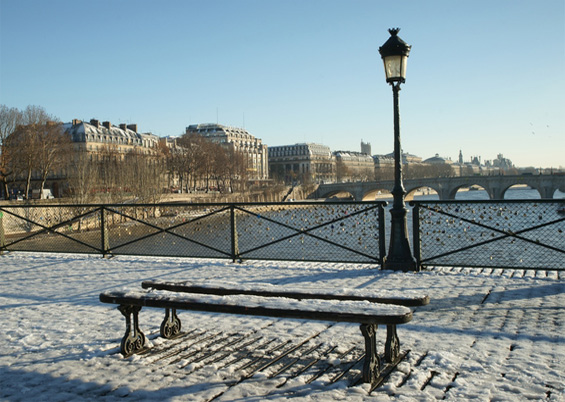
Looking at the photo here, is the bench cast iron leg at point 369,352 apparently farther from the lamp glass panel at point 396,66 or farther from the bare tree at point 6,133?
the bare tree at point 6,133

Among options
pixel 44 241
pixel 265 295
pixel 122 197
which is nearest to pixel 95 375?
pixel 265 295

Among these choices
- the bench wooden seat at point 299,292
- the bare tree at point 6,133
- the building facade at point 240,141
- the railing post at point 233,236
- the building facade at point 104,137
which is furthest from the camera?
the building facade at point 240,141

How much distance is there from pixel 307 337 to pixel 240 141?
11964 centimetres

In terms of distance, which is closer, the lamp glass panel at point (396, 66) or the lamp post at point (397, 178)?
the lamp post at point (397, 178)

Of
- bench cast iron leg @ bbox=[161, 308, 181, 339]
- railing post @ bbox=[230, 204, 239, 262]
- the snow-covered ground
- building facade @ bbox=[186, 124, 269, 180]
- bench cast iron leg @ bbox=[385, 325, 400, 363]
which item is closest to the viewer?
the snow-covered ground

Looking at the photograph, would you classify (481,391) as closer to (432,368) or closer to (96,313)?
(432,368)

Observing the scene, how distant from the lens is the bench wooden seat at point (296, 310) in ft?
12.0

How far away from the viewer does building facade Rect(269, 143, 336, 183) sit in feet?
463

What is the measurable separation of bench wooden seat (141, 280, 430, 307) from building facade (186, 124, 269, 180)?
10489 cm

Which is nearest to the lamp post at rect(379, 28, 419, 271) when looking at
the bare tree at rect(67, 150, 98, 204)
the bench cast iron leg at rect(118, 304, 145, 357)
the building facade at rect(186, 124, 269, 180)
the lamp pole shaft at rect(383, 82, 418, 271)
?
the lamp pole shaft at rect(383, 82, 418, 271)

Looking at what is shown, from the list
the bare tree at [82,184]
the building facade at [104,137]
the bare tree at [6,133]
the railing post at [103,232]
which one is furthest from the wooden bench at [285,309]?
the building facade at [104,137]

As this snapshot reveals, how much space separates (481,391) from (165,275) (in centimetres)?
586

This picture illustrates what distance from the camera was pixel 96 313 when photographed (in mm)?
5938

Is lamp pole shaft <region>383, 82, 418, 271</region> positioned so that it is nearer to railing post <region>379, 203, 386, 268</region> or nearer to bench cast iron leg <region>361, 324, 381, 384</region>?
railing post <region>379, 203, 386, 268</region>
